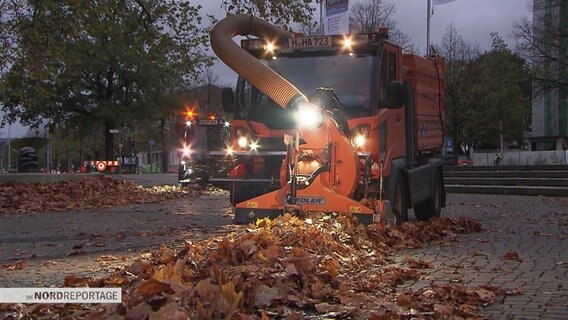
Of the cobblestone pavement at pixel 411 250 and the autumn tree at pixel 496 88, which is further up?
the autumn tree at pixel 496 88

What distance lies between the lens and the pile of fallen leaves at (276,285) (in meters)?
4.70

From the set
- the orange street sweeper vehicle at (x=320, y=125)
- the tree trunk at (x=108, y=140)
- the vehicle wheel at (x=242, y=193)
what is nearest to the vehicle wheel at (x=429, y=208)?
the orange street sweeper vehicle at (x=320, y=125)

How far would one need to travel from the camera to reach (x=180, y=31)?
1759 centimetres

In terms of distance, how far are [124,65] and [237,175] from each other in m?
29.6

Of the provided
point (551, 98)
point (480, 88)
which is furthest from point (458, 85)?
point (551, 98)

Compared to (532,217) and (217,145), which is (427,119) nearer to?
(532,217)

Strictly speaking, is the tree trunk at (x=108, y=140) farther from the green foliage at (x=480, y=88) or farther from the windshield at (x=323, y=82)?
the windshield at (x=323, y=82)

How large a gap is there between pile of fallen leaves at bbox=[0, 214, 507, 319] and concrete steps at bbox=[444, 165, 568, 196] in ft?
52.5

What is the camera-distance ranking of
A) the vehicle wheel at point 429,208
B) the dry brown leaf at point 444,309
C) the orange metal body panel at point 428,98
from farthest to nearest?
1. the vehicle wheel at point 429,208
2. the orange metal body panel at point 428,98
3. the dry brown leaf at point 444,309

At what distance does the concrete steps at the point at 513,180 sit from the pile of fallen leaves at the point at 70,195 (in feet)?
36.3

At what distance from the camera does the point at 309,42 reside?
1067 cm

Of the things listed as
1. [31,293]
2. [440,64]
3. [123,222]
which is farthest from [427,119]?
[31,293]

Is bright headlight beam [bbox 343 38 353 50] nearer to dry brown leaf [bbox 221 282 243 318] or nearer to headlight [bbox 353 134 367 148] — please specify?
headlight [bbox 353 134 367 148]

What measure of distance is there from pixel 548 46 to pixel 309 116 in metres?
29.6
